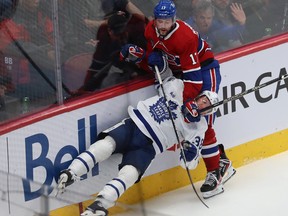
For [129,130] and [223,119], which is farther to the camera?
[223,119]

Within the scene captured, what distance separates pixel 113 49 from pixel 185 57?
0.46m

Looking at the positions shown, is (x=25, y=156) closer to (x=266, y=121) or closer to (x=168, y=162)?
(x=168, y=162)

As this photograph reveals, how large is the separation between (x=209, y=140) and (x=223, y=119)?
16.8 inches

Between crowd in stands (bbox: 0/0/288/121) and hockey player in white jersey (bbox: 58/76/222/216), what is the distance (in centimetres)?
27

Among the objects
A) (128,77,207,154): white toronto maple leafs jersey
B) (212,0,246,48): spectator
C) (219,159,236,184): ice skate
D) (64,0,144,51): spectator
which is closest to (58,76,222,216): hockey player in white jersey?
(128,77,207,154): white toronto maple leafs jersey

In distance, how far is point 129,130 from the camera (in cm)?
546

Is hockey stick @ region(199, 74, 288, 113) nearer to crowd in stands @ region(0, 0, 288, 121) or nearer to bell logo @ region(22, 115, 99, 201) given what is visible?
crowd in stands @ region(0, 0, 288, 121)

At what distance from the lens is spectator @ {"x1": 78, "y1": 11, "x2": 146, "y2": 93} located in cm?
550

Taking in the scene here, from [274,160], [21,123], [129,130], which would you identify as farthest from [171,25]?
[274,160]

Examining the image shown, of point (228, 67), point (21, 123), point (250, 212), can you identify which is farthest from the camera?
point (228, 67)

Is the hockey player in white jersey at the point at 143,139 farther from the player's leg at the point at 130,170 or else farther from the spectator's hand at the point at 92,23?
the spectator's hand at the point at 92,23

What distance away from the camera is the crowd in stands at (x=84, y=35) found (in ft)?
16.8

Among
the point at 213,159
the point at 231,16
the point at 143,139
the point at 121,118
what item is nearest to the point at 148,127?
the point at 143,139

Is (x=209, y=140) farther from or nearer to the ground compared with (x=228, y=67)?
nearer to the ground
